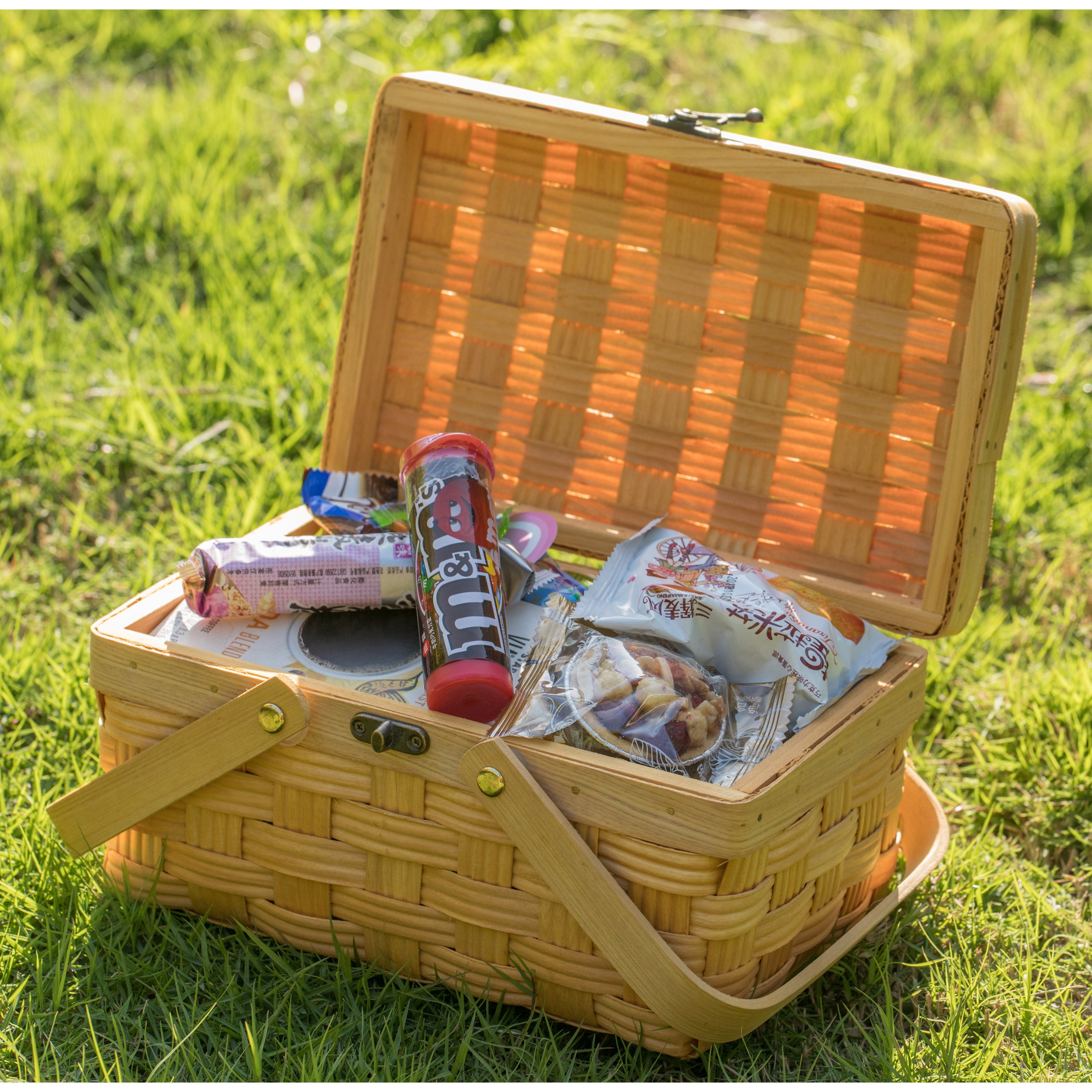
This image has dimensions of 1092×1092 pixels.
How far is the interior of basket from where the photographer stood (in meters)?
1.68

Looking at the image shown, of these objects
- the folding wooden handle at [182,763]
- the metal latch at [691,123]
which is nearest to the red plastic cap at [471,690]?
the folding wooden handle at [182,763]

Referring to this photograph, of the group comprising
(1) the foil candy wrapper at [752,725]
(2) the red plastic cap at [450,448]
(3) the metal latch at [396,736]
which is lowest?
(3) the metal latch at [396,736]

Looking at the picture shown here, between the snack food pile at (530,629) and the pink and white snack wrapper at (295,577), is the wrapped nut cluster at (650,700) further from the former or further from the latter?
the pink and white snack wrapper at (295,577)

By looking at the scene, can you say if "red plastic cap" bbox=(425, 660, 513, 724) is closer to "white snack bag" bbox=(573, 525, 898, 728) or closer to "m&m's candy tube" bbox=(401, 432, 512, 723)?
"m&m's candy tube" bbox=(401, 432, 512, 723)

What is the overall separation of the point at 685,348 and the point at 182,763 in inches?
36.1

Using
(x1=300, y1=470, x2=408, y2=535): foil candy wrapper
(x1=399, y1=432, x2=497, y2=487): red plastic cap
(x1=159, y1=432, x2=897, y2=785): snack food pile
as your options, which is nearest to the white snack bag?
(x1=159, y1=432, x2=897, y2=785): snack food pile

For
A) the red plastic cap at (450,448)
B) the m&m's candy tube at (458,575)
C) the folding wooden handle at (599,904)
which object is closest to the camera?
the folding wooden handle at (599,904)

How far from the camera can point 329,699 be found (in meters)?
1.36

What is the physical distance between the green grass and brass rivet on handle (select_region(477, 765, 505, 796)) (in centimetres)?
31

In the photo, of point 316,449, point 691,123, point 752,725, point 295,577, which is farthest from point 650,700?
point 316,449

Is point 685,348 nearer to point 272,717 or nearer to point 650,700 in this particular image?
point 650,700

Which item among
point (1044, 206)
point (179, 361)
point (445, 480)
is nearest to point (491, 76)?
point (179, 361)

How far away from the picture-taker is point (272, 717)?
1367 mm

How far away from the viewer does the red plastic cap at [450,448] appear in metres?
1.54
